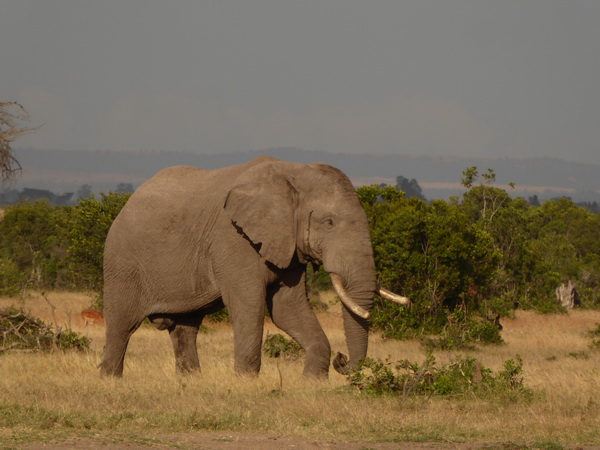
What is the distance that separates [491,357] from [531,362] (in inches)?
36.1

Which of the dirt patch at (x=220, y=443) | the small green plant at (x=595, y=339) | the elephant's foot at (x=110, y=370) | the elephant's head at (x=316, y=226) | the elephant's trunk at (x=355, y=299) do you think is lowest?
the small green plant at (x=595, y=339)

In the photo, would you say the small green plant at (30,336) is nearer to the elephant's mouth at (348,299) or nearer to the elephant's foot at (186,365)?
the elephant's foot at (186,365)

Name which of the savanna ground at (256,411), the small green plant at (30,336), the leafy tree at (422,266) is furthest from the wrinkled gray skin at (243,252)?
the leafy tree at (422,266)

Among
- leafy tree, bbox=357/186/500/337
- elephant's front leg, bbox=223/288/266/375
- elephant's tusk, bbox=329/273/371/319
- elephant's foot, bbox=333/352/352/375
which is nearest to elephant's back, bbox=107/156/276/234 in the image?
elephant's front leg, bbox=223/288/266/375

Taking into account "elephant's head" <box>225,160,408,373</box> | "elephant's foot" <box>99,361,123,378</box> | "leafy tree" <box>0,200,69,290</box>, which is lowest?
"leafy tree" <box>0,200,69,290</box>

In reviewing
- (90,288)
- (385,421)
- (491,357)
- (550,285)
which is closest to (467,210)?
(550,285)

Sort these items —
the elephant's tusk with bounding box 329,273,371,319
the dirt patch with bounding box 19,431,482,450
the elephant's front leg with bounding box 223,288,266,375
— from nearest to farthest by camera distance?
the dirt patch with bounding box 19,431,482,450 → the elephant's tusk with bounding box 329,273,371,319 → the elephant's front leg with bounding box 223,288,266,375

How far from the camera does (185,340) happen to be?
14578 millimetres

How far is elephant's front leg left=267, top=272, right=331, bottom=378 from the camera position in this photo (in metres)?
13.1

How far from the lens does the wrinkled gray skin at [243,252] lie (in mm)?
12773

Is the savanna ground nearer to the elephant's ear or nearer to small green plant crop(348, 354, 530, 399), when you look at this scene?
small green plant crop(348, 354, 530, 399)

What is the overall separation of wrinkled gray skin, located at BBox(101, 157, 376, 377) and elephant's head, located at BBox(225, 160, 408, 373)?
13mm

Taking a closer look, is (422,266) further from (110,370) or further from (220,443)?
(220,443)

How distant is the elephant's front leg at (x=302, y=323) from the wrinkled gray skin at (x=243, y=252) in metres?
0.01
